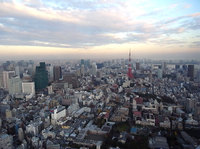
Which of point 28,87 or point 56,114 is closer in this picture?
point 56,114

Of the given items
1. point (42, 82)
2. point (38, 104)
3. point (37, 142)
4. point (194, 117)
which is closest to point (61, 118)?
point (37, 142)

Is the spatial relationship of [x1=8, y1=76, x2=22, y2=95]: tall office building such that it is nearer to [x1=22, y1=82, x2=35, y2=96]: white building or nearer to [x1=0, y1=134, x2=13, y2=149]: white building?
[x1=22, y1=82, x2=35, y2=96]: white building

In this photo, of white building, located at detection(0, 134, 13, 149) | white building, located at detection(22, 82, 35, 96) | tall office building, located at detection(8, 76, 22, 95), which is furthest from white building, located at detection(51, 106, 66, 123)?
tall office building, located at detection(8, 76, 22, 95)

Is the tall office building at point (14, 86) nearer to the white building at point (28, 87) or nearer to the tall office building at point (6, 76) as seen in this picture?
the white building at point (28, 87)

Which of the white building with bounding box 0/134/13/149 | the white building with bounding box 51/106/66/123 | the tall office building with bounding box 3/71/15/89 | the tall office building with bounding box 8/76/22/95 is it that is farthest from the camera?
the tall office building with bounding box 3/71/15/89

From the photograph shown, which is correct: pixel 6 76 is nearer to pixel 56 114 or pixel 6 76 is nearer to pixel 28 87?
pixel 28 87

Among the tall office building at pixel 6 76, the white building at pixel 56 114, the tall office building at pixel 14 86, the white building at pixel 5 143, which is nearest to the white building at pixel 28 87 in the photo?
the tall office building at pixel 14 86

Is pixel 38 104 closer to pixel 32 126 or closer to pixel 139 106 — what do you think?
pixel 32 126

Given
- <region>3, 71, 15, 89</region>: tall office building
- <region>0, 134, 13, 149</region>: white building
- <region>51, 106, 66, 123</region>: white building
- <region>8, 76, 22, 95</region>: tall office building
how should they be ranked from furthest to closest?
<region>3, 71, 15, 89</region>: tall office building < <region>8, 76, 22, 95</region>: tall office building < <region>51, 106, 66, 123</region>: white building < <region>0, 134, 13, 149</region>: white building


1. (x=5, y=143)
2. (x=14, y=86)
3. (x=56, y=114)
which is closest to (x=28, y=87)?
(x=14, y=86)
